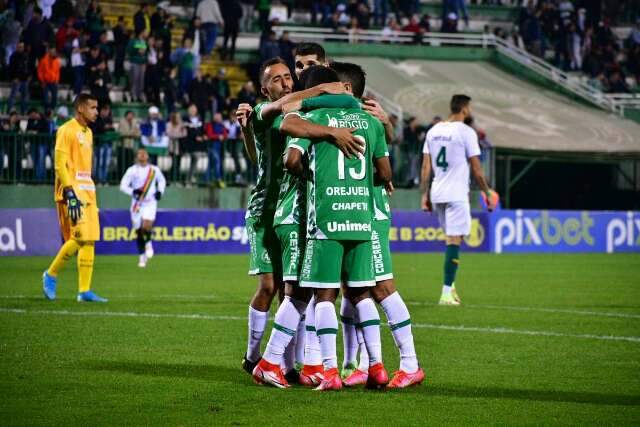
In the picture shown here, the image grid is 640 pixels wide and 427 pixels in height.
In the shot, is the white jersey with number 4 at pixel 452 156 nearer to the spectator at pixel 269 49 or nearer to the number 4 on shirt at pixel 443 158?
the number 4 on shirt at pixel 443 158

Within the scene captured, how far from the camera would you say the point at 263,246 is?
31.5 feet

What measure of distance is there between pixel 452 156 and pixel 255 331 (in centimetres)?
738

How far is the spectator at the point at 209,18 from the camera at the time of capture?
3525 centimetres

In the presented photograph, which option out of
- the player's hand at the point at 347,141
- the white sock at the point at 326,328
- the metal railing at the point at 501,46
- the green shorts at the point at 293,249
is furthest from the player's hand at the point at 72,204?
the metal railing at the point at 501,46

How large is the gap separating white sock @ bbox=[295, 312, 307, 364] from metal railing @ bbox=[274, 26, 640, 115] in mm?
29367

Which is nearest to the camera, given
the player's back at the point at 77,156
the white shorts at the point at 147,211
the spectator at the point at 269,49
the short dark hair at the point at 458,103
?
the player's back at the point at 77,156

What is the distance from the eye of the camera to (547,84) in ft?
139

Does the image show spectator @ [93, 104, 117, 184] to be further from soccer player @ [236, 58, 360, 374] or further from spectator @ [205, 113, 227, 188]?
soccer player @ [236, 58, 360, 374]

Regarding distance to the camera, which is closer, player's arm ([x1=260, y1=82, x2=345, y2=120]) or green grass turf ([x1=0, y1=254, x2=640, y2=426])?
green grass turf ([x1=0, y1=254, x2=640, y2=426])

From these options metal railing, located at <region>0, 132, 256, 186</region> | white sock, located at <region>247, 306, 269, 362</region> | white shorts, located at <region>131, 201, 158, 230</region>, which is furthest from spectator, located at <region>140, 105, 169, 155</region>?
white sock, located at <region>247, 306, 269, 362</region>

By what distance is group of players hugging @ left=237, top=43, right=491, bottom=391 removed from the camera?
8.86m

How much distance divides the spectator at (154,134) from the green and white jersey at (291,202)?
808 inches

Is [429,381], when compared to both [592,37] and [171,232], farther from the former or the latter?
[592,37]

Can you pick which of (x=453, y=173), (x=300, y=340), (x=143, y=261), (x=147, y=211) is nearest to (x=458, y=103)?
(x=453, y=173)
